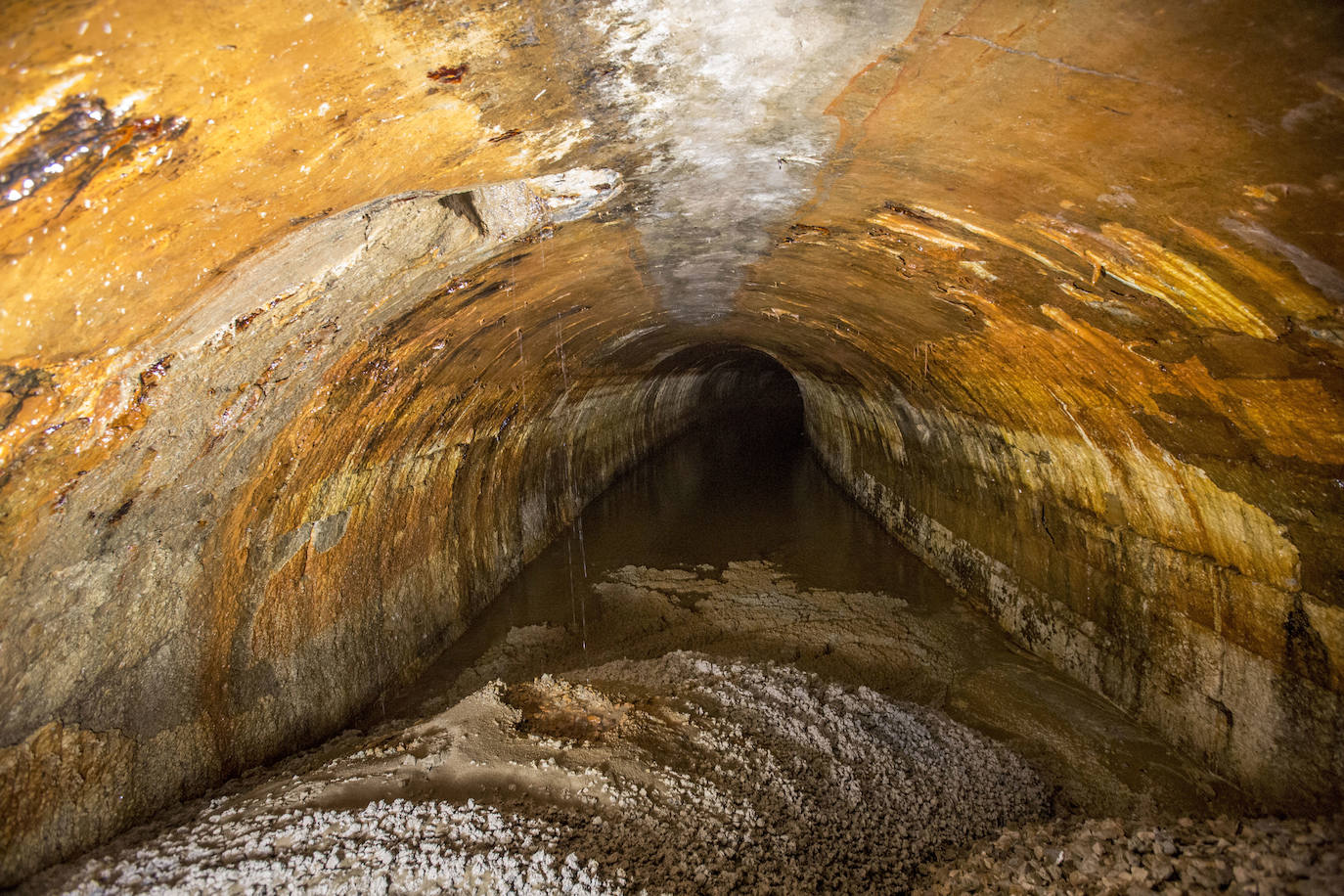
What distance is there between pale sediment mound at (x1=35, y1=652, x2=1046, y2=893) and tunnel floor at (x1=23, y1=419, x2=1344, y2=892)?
12 millimetres

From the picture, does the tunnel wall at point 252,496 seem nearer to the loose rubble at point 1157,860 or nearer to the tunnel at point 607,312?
the tunnel at point 607,312

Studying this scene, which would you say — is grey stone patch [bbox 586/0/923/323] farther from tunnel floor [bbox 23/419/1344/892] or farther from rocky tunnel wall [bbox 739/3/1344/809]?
tunnel floor [bbox 23/419/1344/892]

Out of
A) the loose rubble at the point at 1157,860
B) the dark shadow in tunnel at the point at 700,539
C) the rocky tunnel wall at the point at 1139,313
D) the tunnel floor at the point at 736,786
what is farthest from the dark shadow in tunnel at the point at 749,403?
the loose rubble at the point at 1157,860

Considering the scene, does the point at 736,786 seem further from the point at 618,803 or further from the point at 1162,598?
the point at 1162,598

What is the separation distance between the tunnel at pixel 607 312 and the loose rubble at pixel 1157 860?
0.02 meters

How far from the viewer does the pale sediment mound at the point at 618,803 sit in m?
2.69

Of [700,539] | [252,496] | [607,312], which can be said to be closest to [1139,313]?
[607,312]

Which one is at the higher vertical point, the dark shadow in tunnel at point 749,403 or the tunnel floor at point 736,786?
the dark shadow in tunnel at point 749,403

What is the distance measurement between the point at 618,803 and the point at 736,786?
650 mm

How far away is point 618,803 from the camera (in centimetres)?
319

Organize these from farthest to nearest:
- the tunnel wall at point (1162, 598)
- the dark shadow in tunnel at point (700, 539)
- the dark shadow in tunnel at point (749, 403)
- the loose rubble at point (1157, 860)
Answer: the dark shadow in tunnel at point (749, 403)
the dark shadow in tunnel at point (700, 539)
the tunnel wall at point (1162, 598)
the loose rubble at point (1157, 860)

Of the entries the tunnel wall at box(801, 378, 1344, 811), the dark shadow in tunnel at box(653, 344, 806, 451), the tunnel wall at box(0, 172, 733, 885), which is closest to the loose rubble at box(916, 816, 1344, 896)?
the tunnel wall at box(801, 378, 1344, 811)

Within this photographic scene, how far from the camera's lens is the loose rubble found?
8.36 feet

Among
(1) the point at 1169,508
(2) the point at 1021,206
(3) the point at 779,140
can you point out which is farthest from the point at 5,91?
(1) the point at 1169,508
